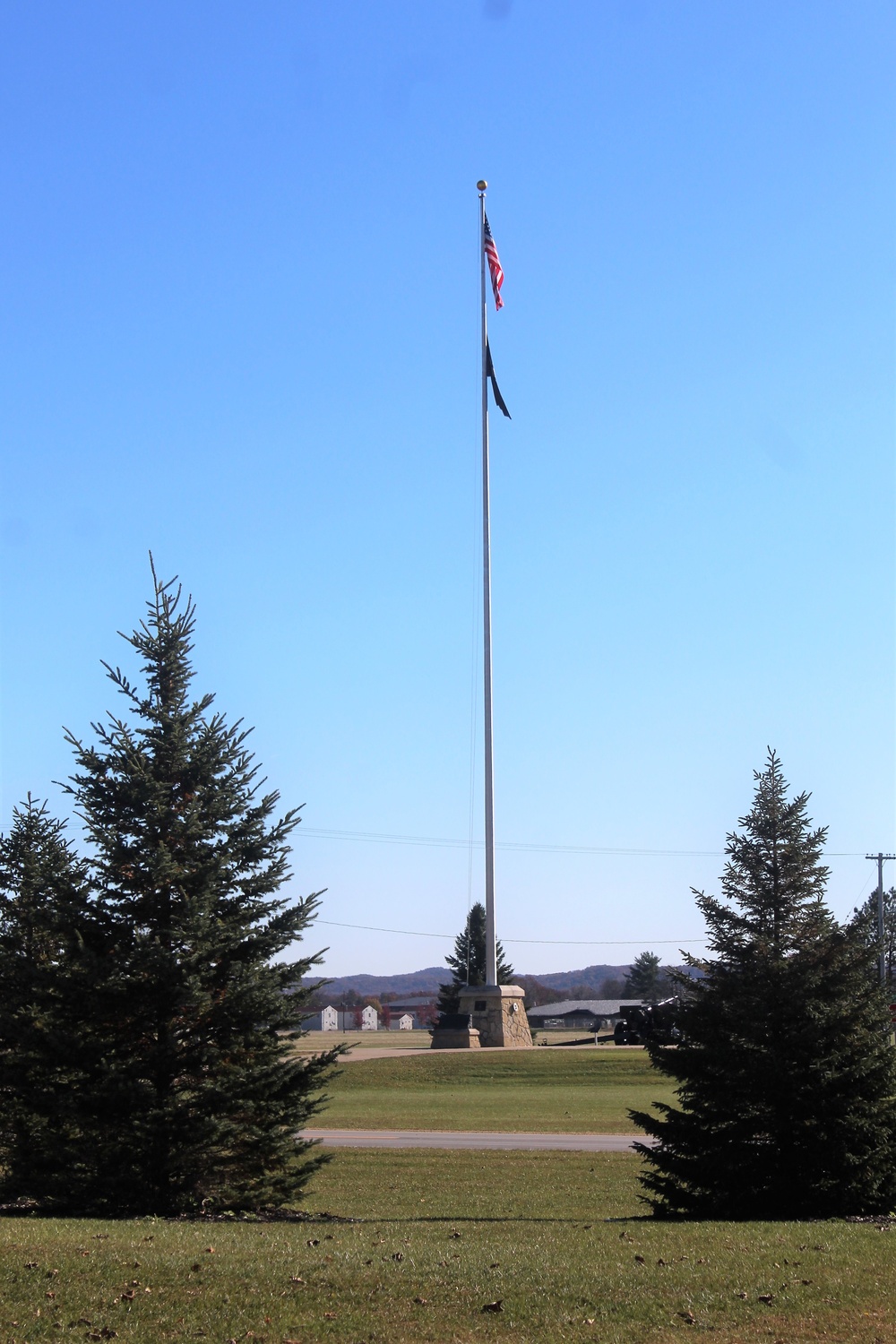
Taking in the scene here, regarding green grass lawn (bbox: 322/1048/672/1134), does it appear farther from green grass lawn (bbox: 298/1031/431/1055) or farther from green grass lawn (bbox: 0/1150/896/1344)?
green grass lawn (bbox: 0/1150/896/1344)

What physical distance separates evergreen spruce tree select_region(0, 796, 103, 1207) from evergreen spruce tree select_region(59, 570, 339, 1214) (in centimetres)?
23

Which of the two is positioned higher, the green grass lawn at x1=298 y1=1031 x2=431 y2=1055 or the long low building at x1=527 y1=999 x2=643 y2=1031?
the green grass lawn at x1=298 y1=1031 x2=431 y2=1055

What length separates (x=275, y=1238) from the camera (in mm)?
10938

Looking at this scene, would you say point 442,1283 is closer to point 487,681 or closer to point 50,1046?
point 50,1046

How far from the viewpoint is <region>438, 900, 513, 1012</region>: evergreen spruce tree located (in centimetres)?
8345

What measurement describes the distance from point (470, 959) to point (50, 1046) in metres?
71.2

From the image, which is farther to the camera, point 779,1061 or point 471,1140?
point 471,1140

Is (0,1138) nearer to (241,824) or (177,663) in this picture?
(241,824)

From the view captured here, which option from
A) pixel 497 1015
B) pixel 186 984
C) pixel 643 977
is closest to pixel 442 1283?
pixel 186 984

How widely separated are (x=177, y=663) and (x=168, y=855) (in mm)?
2559

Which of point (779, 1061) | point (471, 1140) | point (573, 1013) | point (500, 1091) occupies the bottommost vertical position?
point (573, 1013)

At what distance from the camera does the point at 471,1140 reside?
22.8 meters

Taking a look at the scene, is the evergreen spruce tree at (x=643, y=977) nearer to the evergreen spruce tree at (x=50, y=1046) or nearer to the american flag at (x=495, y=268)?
the american flag at (x=495, y=268)

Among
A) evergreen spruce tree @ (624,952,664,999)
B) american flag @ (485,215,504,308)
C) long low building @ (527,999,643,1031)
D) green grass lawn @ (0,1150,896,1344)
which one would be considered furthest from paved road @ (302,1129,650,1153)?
evergreen spruce tree @ (624,952,664,999)
